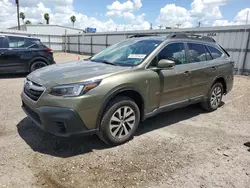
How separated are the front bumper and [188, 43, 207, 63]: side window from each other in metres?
2.73

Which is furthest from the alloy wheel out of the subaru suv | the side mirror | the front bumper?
the side mirror

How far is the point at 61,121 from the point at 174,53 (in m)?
2.49

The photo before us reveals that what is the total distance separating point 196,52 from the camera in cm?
475

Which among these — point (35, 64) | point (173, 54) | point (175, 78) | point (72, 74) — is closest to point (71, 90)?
point (72, 74)

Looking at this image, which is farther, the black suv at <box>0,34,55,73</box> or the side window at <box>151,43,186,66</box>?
the black suv at <box>0,34,55,73</box>

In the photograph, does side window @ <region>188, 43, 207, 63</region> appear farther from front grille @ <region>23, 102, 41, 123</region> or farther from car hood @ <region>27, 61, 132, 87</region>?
front grille @ <region>23, 102, 41, 123</region>

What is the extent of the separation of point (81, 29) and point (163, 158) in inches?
1899

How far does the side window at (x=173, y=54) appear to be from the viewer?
12.8 ft

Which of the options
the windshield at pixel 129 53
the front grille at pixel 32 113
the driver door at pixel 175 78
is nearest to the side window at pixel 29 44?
the windshield at pixel 129 53

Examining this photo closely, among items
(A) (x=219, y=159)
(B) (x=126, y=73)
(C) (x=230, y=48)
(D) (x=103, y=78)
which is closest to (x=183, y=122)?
(A) (x=219, y=159)

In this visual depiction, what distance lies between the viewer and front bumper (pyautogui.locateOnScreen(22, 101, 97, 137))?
2.92m

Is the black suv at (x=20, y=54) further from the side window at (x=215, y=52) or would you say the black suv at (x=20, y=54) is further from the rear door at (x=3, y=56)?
the side window at (x=215, y=52)

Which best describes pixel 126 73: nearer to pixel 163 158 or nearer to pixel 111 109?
pixel 111 109

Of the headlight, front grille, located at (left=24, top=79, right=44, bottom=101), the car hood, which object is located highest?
the car hood
